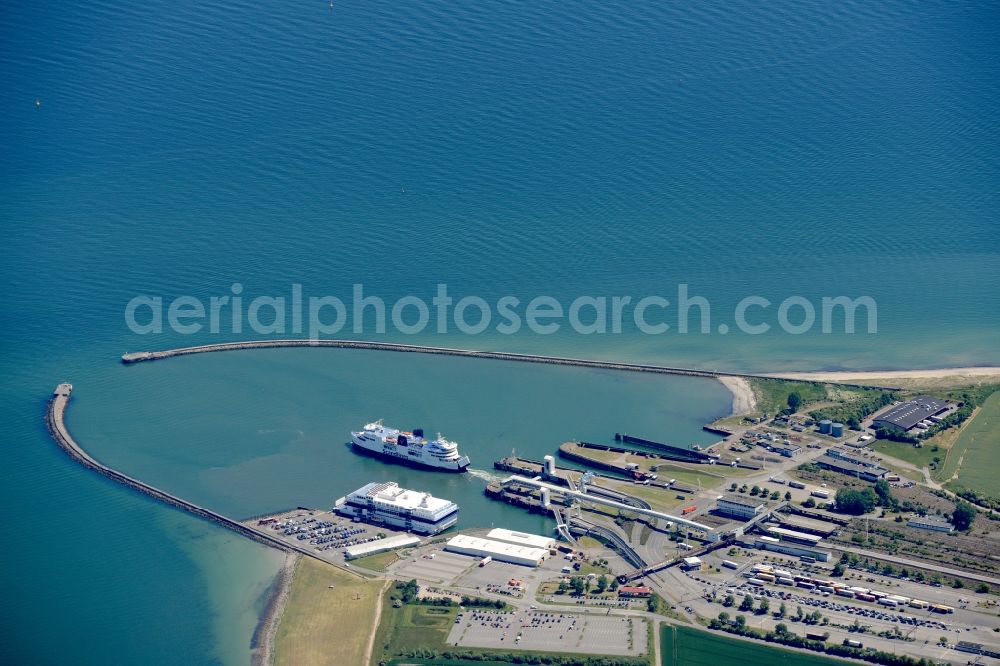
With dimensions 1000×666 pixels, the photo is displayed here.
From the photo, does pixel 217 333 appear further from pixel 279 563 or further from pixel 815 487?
pixel 815 487

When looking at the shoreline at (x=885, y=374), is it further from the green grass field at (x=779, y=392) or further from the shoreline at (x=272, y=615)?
the shoreline at (x=272, y=615)

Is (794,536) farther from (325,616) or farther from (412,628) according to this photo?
(325,616)

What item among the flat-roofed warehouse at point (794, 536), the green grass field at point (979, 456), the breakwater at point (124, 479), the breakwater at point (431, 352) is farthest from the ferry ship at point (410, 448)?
the green grass field at point (979, 456)

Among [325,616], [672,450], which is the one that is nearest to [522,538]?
[325,616]

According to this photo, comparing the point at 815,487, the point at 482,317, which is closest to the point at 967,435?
the point at 815,487

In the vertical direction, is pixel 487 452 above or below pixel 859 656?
above
